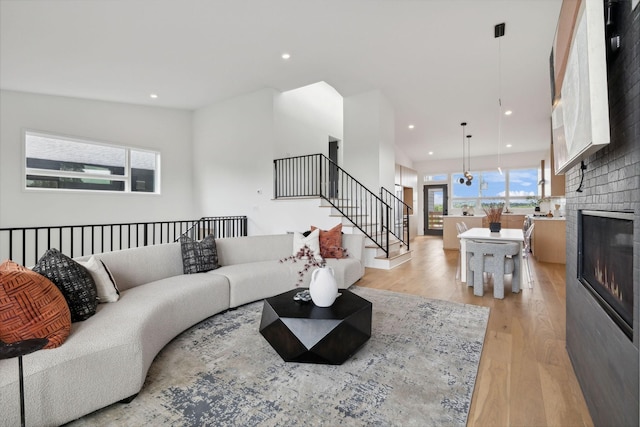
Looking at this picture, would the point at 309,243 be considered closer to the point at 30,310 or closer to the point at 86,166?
the point at 30,310

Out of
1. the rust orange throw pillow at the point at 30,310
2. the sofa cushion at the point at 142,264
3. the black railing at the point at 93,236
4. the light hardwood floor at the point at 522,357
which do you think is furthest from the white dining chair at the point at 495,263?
the black railing at the point at 93,236

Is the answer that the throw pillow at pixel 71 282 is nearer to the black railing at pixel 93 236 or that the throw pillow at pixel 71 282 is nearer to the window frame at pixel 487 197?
the black railing at pixel 93 236

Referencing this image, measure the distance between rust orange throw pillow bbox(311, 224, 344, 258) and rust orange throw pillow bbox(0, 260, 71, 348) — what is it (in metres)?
2.70

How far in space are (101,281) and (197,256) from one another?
0.97m

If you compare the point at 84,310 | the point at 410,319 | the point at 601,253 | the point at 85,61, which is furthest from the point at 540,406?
the point at 85,61

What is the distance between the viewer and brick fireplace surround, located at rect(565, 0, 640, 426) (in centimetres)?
103

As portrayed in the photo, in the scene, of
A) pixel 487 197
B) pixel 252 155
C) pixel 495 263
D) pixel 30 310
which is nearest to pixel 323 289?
pixel 30 310

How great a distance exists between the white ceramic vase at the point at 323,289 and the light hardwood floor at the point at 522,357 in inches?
41.4

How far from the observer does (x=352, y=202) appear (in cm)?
639

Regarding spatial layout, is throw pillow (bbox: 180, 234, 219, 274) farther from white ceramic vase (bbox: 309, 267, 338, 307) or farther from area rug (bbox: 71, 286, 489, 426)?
white ceramic vase (bbox: 309, 267, 338, 307)

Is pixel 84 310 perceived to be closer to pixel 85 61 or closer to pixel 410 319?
pixel 410 319

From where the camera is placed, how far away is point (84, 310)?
184 centimetres

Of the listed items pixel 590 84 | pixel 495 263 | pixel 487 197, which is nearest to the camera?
pixel 590 84

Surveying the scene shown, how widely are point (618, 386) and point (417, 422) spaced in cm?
86
